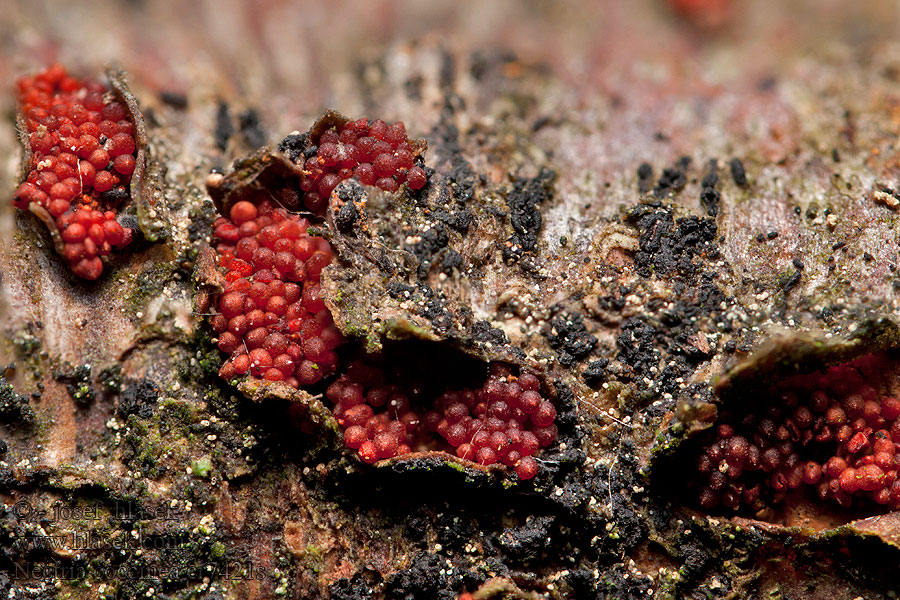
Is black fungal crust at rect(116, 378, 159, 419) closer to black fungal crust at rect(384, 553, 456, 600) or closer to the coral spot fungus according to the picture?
the coral spot fungus

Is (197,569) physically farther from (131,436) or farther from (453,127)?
(453,127)

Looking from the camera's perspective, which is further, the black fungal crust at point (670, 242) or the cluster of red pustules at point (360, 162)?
the black fungal crust at point (670, 242)

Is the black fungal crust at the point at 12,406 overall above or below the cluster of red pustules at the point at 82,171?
below

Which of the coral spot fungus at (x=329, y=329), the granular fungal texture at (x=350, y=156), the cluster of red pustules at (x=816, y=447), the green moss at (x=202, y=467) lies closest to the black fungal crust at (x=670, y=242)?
the cluster of red pustules at (x=816, y=447)

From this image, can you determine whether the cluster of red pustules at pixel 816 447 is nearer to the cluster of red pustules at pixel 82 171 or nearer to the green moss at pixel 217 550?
the green moss at pixel 217 550


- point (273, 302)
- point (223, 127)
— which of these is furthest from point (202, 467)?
point (223, 127)

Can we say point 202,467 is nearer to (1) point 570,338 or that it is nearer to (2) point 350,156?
(2) point 350,156
